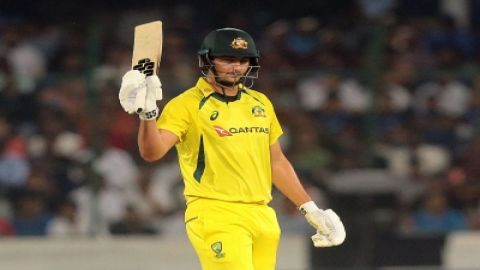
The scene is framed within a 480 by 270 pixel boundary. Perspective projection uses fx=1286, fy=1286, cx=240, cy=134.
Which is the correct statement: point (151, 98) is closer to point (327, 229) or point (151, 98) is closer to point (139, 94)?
point (139, 94)

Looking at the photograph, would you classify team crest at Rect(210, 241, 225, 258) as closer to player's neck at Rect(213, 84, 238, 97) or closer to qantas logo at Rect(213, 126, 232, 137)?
qantas logo at Rect(213, 126, 232, 137)

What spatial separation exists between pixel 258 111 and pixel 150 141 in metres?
0.71

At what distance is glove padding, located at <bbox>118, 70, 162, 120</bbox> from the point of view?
5.56 m

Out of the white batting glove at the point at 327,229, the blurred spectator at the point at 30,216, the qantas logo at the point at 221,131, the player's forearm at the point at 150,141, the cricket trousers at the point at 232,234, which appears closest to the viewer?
the player's forearm at the point at 150,141

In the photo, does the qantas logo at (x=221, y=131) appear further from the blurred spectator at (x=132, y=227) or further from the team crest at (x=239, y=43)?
the blurred spectator at (x=132, y=227)

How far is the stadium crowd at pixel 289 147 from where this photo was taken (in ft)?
35.8

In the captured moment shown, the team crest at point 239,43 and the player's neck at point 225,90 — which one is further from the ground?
the team crest at point 239,43

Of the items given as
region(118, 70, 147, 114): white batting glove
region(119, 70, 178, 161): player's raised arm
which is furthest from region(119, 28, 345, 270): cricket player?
region(118, 70, 147, 114): white batting glove

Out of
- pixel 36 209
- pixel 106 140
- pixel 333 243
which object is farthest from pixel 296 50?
pixel 333 243

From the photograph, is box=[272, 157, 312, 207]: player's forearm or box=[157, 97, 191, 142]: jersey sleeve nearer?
box=[157, 97, 191, 142]: jersey sleeve

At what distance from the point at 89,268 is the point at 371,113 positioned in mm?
2781

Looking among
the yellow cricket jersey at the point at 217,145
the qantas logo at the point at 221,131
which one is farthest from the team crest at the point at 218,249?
the qantas logo at the point at 221,131

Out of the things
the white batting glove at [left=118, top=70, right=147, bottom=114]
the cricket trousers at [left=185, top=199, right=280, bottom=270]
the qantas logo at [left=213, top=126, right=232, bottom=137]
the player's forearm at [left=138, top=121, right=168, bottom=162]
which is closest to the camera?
the white batting glove at [left=118, top=70, right=147, bottom=114]

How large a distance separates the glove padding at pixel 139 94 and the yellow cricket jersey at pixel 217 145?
412mm
